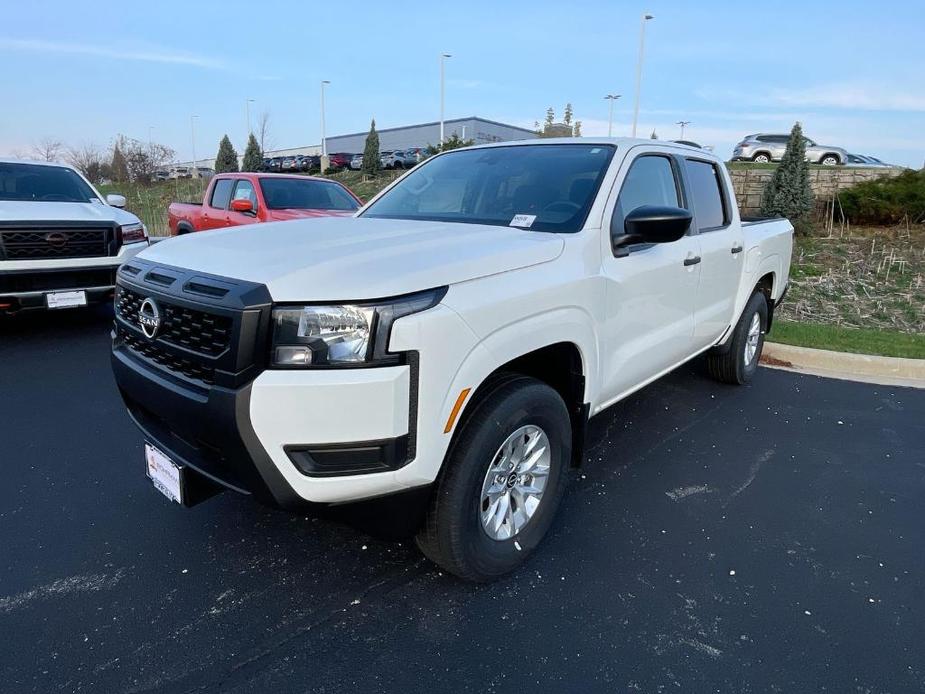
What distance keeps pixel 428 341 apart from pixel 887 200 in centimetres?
1579

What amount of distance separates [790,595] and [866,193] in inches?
588

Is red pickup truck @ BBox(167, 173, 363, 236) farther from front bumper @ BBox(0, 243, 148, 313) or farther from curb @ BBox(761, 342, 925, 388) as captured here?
curb @ BBox(761, 342, 925, 388)

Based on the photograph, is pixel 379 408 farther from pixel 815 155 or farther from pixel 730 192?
pixel 815 155

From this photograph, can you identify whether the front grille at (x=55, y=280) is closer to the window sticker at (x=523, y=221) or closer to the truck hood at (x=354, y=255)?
the truck hood at (x=354, y=255)

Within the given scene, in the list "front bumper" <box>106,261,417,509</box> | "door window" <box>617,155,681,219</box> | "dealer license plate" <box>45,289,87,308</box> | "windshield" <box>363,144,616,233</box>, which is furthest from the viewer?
"dealer license plate" <box>45,289,87,308</box>

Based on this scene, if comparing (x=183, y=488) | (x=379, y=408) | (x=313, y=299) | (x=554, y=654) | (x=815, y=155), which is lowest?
(x=554, y=654)

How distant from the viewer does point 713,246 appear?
413 cm

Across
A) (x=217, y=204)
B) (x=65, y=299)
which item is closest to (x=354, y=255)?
(x=65, y=299)

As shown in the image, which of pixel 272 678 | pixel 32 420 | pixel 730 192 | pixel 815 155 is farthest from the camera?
pixel 815 155

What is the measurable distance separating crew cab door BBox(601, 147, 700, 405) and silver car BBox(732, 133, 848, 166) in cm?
2685

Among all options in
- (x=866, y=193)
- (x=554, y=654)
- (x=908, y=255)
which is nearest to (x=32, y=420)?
(x=554, y=654)

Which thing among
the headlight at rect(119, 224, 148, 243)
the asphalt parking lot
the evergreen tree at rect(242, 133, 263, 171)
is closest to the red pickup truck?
the headlight at rect(119, 224, 148, 243)

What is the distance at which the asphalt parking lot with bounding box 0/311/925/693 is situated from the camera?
7.07 feet

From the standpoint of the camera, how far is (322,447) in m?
1.98
